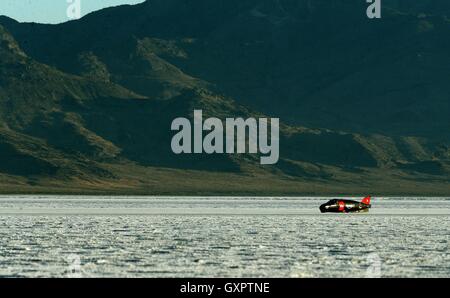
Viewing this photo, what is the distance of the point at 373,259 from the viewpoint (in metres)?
44.0

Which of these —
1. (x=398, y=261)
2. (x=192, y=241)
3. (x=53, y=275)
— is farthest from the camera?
(x=192, y=241)

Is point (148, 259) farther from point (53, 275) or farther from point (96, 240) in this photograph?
point (96, 240)

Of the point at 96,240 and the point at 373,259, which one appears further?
the point at 96,240

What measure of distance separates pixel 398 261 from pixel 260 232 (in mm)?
22620

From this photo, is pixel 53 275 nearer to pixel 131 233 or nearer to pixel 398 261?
pixel 398 261

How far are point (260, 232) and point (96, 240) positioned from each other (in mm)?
12952

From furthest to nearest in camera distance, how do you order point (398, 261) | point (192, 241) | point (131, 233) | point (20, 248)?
point (131, 233)
point (192, 241)
point (20, 248)
point (398, 261)

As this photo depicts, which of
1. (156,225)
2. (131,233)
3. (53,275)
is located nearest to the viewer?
(53,275)
